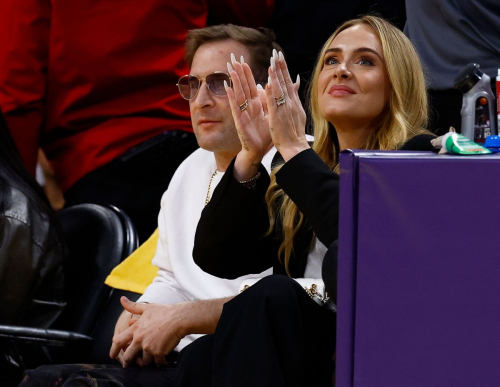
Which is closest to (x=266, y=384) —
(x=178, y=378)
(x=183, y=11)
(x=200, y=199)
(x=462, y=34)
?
(x=178, y=378)

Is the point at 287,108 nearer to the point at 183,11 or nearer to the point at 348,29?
the point at 348,29

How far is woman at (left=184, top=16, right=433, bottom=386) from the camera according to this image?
4.99 feet

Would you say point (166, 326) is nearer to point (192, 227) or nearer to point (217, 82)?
point (192, 227)

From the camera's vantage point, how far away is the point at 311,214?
1.59 meters

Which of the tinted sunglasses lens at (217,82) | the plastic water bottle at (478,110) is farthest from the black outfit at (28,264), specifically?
the plastic water bottle at (478,110)

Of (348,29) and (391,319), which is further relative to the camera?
(348,29)

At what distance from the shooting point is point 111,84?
3.12 m

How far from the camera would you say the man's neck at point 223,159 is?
2332 mm

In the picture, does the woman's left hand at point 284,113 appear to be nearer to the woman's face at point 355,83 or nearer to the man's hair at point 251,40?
the woman's face at point 355,83

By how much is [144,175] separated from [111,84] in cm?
36

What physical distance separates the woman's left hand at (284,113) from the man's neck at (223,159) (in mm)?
591

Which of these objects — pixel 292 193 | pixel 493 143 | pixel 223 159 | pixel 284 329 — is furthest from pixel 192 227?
pixel 493 143

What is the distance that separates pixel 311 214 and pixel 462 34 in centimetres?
106

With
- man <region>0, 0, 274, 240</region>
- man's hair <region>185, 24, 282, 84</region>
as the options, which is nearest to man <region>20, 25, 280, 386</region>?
man's hair <region>185, 24, 282, 84</region>
